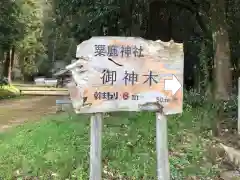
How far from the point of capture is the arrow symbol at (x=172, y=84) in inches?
185

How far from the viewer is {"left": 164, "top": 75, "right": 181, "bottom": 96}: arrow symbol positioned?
4691 millimetres

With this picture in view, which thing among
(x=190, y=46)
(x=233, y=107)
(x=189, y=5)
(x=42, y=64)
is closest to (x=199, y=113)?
(x=233, y=107)

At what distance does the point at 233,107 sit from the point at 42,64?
138 feet

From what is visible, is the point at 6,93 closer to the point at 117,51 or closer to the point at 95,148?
the point at 95,148

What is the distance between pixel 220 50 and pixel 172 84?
16.3ft

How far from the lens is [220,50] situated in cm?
926

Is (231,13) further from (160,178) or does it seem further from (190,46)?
(160,178)

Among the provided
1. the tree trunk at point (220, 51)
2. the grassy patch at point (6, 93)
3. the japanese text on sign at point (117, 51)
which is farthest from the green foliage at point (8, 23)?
the japanese text on sign at point (117, 51)

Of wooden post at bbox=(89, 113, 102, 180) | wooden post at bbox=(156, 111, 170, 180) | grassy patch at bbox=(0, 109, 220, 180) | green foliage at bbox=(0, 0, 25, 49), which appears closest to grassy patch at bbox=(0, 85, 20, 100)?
green foliage at bbox=(0, 0, 25, 49)

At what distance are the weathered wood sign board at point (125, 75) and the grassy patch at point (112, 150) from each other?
1377 millimetres

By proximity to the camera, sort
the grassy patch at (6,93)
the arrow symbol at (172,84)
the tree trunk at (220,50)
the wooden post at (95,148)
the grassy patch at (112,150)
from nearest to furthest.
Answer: the wooden post at (95,148) → the arrow symbol at (172,84) → the grassy patch at (112,150) → the tree trunk at (220,50) → the grassy patch at (6,93)

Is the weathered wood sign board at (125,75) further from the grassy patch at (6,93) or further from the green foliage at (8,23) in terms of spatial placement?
the grassy patch at (6,93)

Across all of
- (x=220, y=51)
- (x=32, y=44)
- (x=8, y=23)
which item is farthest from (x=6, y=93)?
(x=32, y=44)

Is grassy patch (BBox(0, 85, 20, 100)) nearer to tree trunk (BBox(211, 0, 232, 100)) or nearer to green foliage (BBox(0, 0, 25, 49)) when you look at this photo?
green foliage (BBox(0, 0, 25, 49))
